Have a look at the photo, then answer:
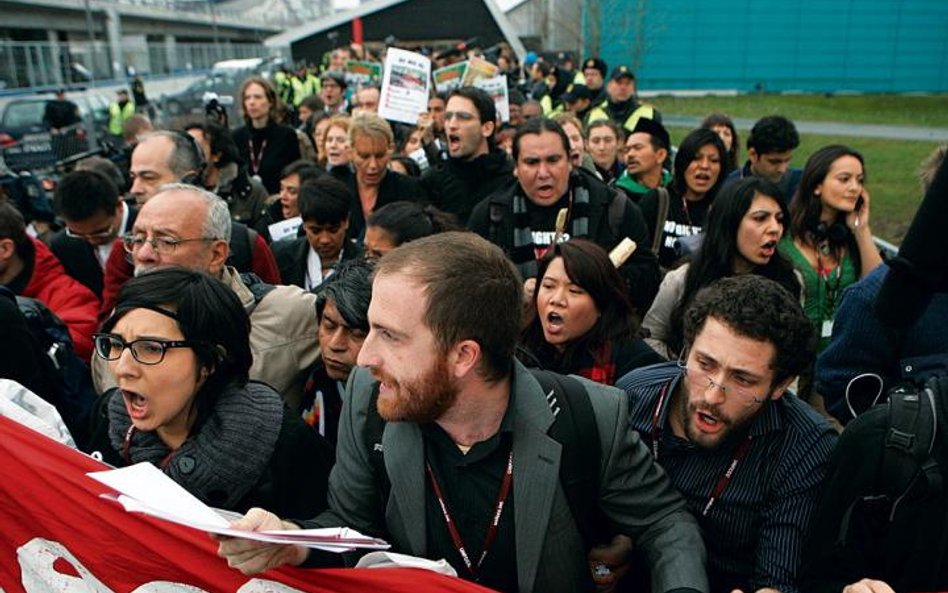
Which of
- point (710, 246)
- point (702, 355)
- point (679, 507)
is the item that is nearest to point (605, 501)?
point (679, 507)

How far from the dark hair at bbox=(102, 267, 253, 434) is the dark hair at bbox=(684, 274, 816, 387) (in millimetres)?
1500

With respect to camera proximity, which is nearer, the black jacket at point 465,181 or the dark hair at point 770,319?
the dark hair at point 770,319

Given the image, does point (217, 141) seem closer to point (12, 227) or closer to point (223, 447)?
point (12, 227)

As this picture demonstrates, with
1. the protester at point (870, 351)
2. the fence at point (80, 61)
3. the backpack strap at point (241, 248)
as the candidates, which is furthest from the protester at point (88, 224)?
the fence at point (80, 61)

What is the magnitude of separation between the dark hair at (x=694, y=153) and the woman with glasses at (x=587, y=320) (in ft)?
8.29

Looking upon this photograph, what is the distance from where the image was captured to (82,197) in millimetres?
4484

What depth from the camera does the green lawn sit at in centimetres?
2847

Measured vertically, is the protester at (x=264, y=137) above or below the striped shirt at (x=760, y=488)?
above

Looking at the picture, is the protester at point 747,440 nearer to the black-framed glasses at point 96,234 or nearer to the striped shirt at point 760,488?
the striped shirt at point 760,488

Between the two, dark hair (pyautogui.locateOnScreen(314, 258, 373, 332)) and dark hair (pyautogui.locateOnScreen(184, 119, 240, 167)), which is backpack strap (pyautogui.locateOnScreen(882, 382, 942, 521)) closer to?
dark hair (pyautogui.locateOnScreen(314, 258, 373, 332))

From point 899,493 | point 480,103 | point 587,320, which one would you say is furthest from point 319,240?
point 899,493


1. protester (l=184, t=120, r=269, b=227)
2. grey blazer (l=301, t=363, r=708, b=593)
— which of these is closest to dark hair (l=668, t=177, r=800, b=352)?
grey blazer (l=301, t=363, r=708, b=593)

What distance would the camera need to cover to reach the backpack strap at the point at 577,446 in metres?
2.23

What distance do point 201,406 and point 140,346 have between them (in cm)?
28
